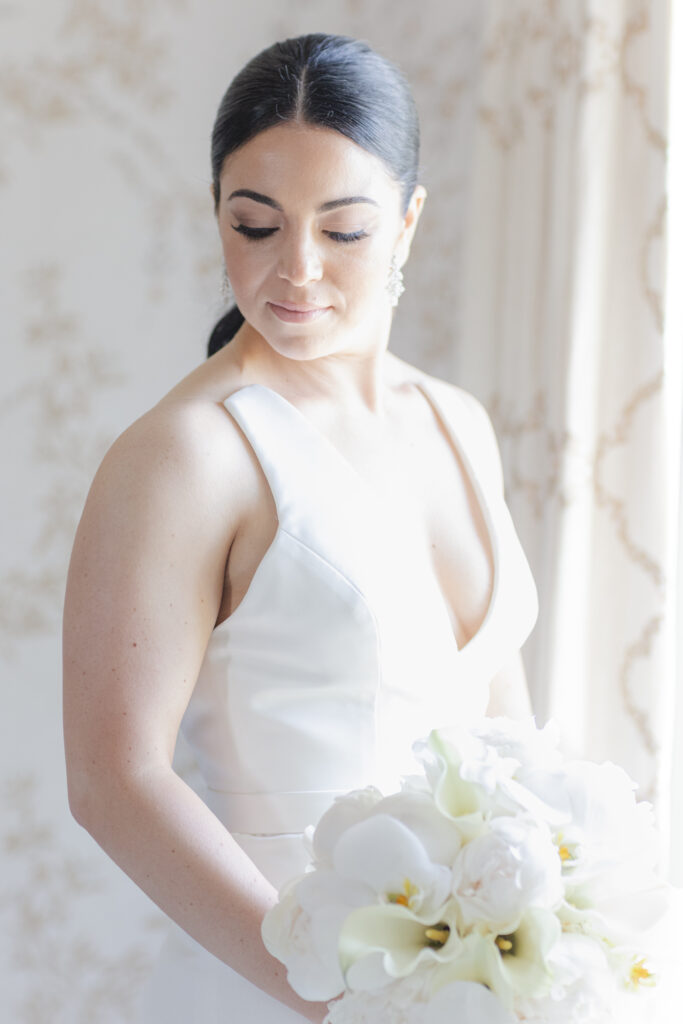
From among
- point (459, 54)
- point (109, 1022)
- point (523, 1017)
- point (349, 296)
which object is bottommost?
point (109, 1022)

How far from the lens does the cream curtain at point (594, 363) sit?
5.18 feet

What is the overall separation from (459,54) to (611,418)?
96 cm

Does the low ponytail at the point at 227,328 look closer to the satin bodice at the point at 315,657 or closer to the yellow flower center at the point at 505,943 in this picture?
the satin bodice at the point at 315,657

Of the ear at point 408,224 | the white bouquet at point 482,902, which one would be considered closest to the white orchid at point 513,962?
the white bouquet at point 482,902

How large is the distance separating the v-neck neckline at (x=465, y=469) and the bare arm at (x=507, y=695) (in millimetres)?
164

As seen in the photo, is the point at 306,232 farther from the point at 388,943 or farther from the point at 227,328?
the point at 388,943

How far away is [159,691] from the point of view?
1.01 metres

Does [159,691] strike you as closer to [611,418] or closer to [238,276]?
[238,276]

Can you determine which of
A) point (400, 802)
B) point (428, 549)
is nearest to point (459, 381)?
point (428, 549)

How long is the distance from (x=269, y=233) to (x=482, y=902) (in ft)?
2.33

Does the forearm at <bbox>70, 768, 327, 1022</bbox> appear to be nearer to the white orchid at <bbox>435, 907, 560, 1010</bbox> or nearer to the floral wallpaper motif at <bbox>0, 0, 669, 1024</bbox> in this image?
the white orchid at <bbox>435, 907, 560, 1010</bbox>

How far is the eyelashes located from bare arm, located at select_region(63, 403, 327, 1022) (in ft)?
0.82

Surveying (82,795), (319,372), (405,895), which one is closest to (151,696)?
(82,795)

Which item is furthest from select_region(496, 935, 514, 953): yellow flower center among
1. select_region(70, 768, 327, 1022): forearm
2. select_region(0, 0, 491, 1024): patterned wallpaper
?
select_region(0, 0, 491, 1024): patterned wallpaper
